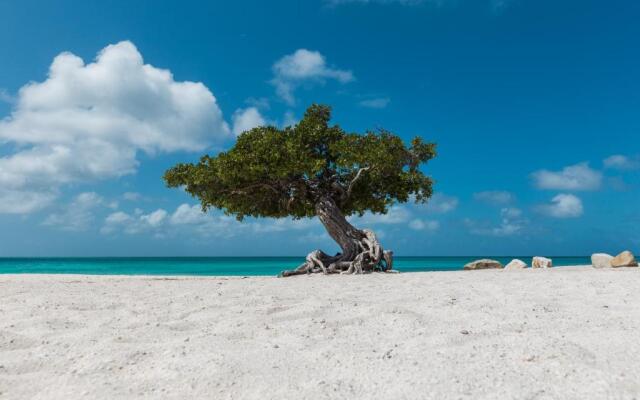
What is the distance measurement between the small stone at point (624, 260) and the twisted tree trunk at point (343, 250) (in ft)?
26.4

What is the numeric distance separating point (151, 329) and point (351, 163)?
38.6ft

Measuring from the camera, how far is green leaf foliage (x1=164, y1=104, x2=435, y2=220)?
631 inches

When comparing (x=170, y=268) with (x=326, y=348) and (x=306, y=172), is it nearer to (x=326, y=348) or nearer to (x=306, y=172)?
(x=306, y=172)

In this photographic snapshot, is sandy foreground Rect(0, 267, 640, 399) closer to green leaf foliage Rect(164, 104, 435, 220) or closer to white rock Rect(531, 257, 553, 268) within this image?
green leaf foliage Rect(164, 104, 435, 220)

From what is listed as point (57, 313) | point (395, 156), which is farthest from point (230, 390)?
point (395, 156)

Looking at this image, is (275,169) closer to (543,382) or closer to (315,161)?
(315,161)

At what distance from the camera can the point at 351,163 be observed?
16.3 meters

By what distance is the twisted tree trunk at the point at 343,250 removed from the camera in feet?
56.0

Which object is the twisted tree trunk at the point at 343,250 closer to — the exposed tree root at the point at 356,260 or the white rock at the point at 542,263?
the exposed tree root at the point at 356,260

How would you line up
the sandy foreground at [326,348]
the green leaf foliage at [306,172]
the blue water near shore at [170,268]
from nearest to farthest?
1. the sandy foreground at [326,348]
2. the green leaf foliage at [306,172]
3. the blue water near shore at [170,268]

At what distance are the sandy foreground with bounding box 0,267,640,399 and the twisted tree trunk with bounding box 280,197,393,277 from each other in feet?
32.2

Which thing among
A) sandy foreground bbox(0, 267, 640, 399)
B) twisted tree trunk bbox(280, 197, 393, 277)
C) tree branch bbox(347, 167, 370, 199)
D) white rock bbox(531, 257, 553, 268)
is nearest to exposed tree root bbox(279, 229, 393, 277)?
twisted tree trunk bbox(280, 197, 393, 277)

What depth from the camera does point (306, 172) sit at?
16531 millimetres

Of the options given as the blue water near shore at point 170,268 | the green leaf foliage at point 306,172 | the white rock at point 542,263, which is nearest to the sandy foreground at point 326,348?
the green leaf foliage at point 306,172
